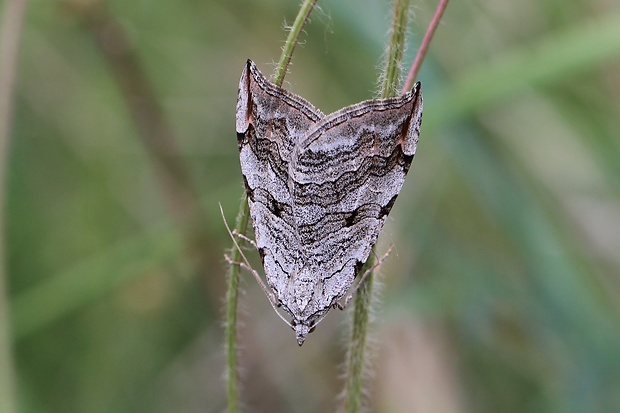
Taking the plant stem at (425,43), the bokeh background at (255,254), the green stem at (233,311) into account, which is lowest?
the green stem at (233,311)

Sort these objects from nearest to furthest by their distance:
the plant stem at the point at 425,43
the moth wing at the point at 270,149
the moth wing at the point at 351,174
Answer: the plant stem at the point at 425,43 < the moth wing at the point at 351,174 < the moth wing at the point at 270,149

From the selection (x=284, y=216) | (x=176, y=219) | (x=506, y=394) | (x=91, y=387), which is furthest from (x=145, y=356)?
(x=284, y=216)

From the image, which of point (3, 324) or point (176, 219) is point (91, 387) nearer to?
point (176, 219)

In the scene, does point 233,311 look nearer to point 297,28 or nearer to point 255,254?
point 297,28

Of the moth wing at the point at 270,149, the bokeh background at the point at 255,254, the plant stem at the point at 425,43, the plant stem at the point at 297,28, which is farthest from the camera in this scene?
the bokeh background at the point at 255,254

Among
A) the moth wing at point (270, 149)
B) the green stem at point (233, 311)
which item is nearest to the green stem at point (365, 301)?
the green stem at point (233, 311)

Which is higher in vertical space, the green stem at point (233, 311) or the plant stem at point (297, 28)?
the plant stem at point (297, 28)

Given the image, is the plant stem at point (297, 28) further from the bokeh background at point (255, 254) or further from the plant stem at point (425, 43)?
the bokeh background at point (255, 254)
